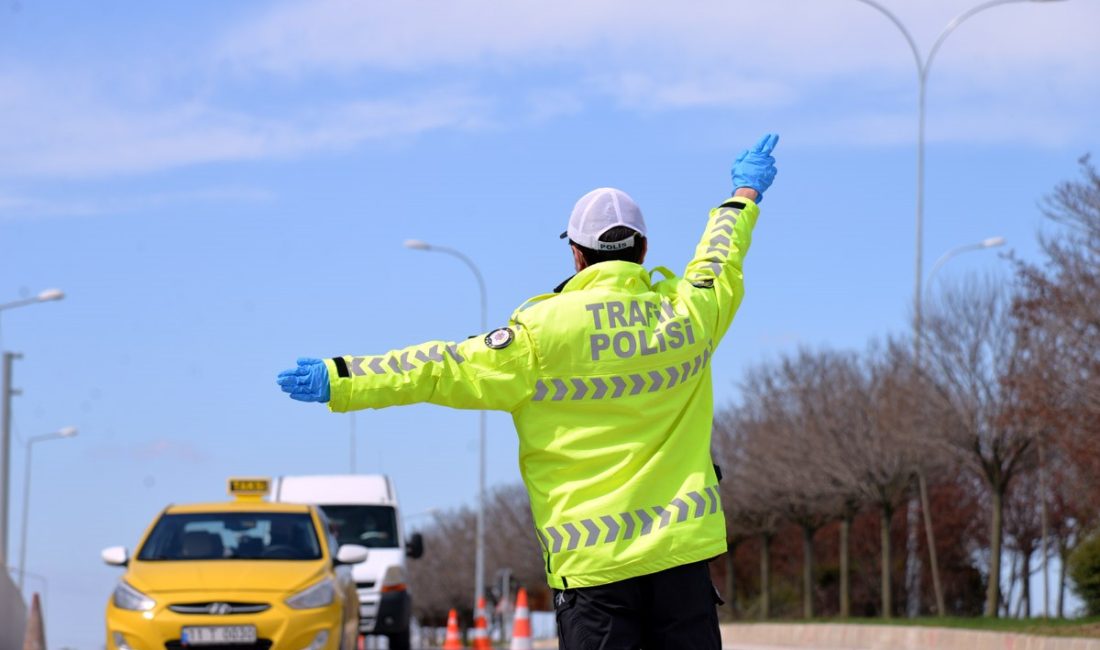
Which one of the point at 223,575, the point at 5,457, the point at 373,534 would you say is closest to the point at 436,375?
the point at 223,575

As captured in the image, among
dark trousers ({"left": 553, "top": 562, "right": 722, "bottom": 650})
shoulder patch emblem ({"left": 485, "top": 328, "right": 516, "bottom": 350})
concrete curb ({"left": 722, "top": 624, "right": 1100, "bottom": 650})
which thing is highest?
shoulder patch emblem ({"left": 485, "top": 328, "right": 516, "bottom": 350})

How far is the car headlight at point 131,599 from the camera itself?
1380cm

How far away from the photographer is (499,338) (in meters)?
5.11

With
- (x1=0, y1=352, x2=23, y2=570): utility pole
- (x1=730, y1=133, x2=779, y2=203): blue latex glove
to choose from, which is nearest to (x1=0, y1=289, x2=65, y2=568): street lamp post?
(x1=0, y1=352, x2=23, y2=570): utility pole

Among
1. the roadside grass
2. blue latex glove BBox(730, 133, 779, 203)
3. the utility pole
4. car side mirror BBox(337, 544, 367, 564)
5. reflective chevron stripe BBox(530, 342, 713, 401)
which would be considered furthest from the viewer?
the utility pole

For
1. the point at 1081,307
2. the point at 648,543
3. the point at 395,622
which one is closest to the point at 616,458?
the point at 648,543

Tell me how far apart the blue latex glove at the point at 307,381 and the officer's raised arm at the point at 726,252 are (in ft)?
3.72

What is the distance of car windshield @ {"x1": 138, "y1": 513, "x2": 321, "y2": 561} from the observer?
1491cm

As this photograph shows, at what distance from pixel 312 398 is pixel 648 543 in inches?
39.2

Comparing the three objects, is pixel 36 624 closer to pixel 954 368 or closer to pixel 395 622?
pixel 395 622

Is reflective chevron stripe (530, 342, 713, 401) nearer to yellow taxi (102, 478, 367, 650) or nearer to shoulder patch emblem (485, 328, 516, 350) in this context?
shoulder patch emblem (485, 328, 516, 350)

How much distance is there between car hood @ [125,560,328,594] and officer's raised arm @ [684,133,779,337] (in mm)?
8726

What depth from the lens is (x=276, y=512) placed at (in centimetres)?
1567

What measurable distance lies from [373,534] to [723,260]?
18.5 meters
